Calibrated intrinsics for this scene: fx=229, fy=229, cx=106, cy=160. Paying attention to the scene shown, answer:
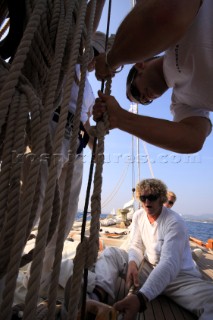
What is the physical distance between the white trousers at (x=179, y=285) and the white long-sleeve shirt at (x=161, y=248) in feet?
0.24

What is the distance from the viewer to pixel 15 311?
67cm

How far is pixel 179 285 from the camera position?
1385 mm

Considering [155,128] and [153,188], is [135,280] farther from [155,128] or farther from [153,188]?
[155,128]

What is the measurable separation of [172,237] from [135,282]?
0.36 metres

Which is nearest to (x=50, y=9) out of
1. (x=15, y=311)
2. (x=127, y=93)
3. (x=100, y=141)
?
(x=100, y=141)

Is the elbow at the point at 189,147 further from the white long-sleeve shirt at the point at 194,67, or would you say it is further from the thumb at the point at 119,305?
the thumb at the point at 119,305

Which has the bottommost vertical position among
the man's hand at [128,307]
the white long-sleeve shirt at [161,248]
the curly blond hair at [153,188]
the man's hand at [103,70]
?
the man's hand at [128,307]

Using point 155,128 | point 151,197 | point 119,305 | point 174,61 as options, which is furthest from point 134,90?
point 119,305

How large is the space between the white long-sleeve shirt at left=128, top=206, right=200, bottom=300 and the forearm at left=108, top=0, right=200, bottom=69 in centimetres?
114

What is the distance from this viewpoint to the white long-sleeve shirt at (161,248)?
50.8 inches

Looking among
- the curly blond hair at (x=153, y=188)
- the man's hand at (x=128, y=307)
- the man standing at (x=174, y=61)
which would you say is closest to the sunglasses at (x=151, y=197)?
the curly blond hair at (x=153, y=188)

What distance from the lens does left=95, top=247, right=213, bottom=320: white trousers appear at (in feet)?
3.96

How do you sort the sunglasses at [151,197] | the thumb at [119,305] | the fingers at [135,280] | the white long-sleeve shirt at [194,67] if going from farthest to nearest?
1. the sunglasses at [151,197]
2. the fingers at [135,280]
3. the thumb at [119,305]
4. the white long-sleeve shirt at [194,67]

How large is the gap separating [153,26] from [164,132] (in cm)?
33
